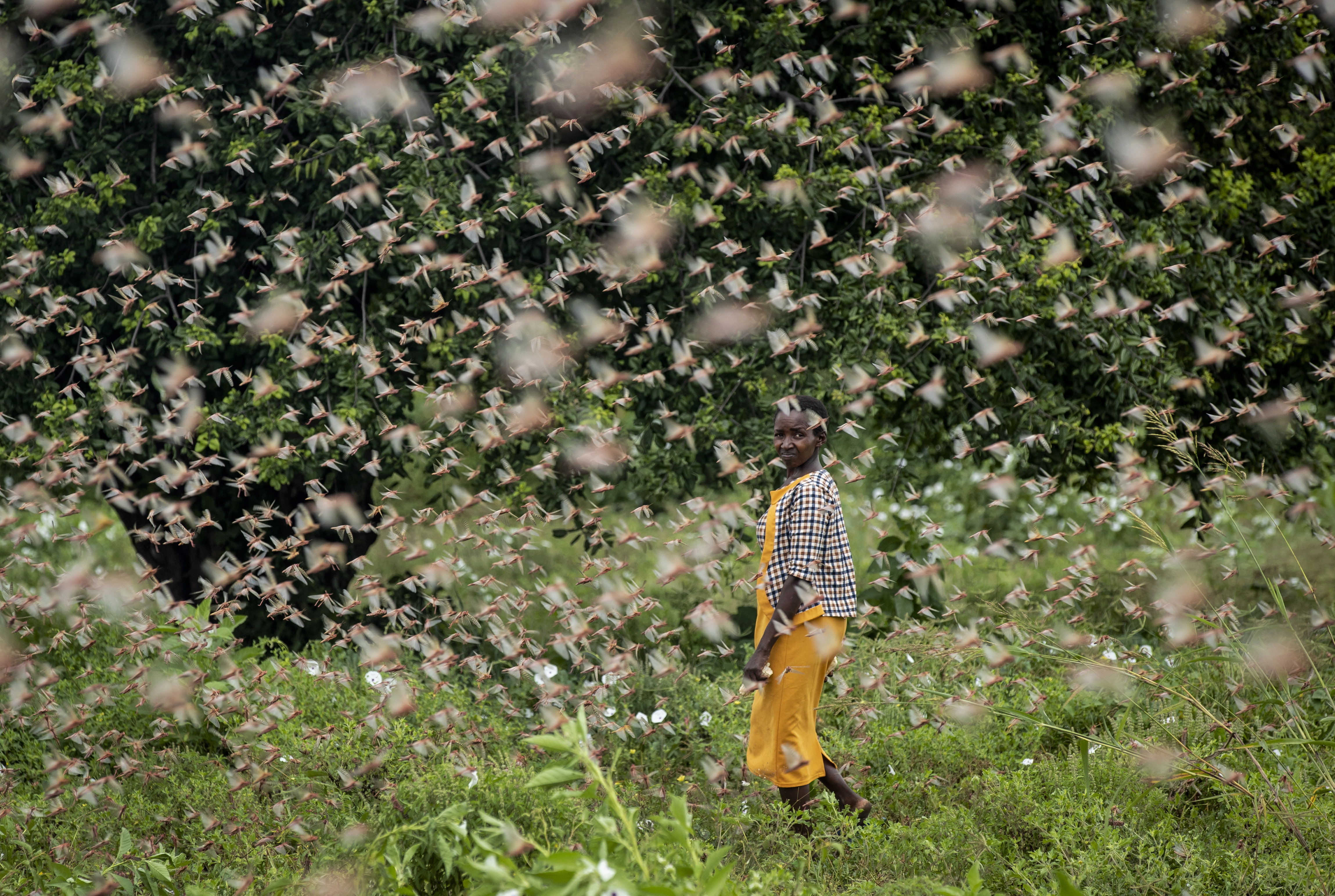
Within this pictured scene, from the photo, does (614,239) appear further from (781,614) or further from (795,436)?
(781,614)

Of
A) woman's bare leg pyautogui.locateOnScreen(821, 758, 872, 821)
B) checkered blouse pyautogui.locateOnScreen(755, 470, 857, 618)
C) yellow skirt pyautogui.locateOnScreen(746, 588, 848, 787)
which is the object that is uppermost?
checkered blouse pyautogui.locateOnScreen(755, 470, 857, 618)

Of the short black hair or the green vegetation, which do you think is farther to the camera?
the green vegetation

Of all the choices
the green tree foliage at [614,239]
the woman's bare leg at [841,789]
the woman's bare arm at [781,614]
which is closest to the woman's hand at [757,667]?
the woman's bare arm at [781,614]

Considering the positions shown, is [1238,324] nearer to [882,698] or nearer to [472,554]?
[882,698]

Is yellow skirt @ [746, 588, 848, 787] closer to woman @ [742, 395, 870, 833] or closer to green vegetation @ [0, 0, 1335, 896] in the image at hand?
woman @ [742, 395, 870, 833]

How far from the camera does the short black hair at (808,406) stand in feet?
12.9

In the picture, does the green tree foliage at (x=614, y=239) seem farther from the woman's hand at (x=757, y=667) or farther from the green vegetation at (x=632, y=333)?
the woman's hand at (x=757, y=667)

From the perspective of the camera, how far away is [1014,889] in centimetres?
361

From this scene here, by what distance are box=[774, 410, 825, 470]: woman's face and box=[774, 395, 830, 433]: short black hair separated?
0.06ft

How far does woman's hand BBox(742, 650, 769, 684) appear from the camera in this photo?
12.4 feet

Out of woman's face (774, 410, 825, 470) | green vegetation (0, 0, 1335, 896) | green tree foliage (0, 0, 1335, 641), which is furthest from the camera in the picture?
green tree foliage (0, 0, 1335, 641)

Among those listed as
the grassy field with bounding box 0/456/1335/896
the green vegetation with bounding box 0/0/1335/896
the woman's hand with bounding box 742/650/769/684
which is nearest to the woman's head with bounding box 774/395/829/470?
the woman's hand with bounding box 742/650/769/684

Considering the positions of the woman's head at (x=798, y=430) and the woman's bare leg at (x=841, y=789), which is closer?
the woman's head at (x=798, y=430)

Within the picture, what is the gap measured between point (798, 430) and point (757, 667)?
31.4 inches
